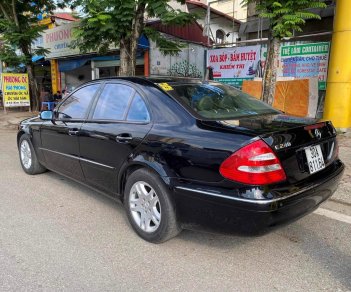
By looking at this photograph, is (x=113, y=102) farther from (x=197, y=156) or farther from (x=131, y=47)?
(x=131, y=47)

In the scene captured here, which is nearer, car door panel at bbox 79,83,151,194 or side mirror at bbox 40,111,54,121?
car door panel at bbox 79,83,151,194

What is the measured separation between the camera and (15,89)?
48.9 feet

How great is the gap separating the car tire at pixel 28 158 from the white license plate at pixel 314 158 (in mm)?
4200

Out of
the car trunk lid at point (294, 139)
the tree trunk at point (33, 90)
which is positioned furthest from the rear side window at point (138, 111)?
the tree trunk at point (33, 90)

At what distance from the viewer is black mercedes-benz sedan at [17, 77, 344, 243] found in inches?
102

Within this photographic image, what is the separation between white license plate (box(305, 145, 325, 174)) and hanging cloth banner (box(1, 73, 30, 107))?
47.4 feet

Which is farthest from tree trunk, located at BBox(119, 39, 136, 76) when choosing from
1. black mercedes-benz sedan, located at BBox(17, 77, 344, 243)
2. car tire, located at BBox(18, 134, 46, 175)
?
black mercedes-benz sedan, located at BBox(17, 77, 344, 243)

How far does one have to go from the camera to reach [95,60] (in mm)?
14742

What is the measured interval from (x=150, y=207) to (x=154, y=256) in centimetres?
45

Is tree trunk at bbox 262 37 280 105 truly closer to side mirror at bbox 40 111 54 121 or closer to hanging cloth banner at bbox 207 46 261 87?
hanging cloth banner at bbox 207 46 261 87

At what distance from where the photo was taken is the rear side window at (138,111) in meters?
3.36

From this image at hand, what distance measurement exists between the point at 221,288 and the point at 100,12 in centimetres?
704

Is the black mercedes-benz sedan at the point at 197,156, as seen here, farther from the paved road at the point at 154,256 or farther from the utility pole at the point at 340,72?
the utility pole at the point at 340,72

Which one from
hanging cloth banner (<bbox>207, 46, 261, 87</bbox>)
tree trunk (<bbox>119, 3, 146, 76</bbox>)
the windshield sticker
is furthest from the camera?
hanging cloth banner (<bbox>207, 46, 261, 87</bbox>)
